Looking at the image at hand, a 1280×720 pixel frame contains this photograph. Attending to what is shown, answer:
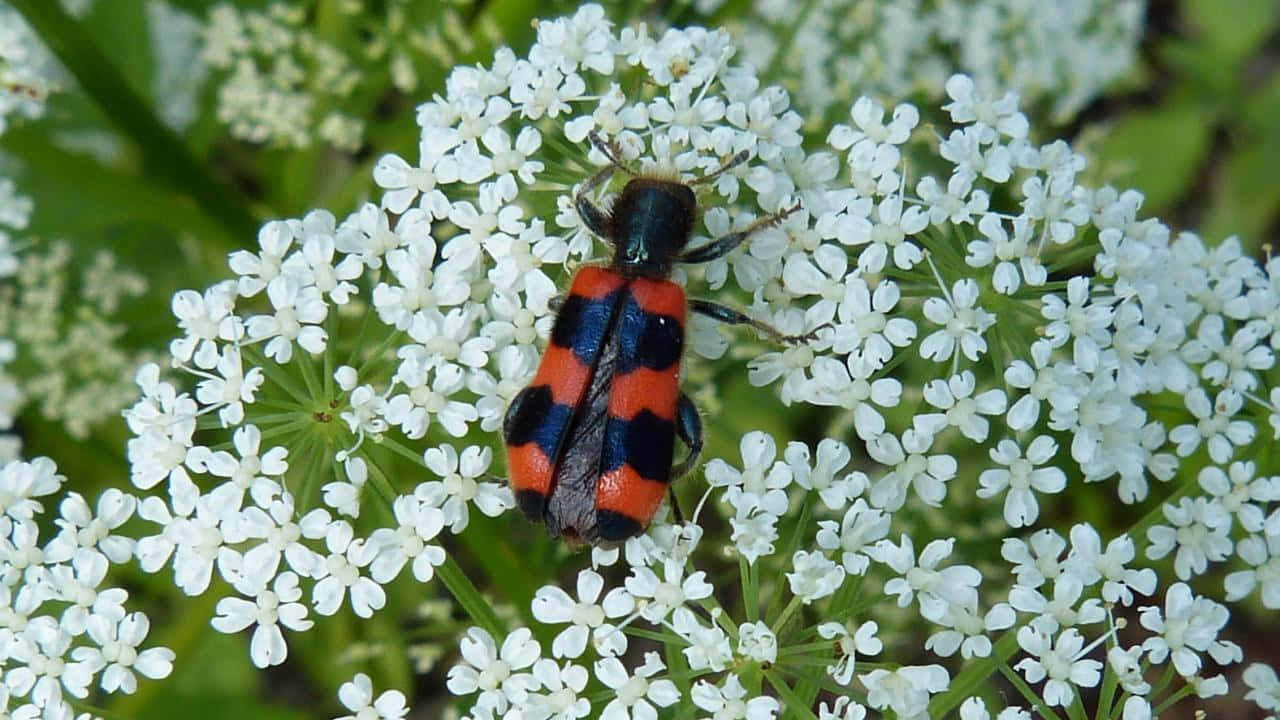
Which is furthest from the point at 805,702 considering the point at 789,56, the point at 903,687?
the point at 789,56

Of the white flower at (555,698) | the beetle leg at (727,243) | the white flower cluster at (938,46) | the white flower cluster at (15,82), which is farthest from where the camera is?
the white flower cluster at (938,46)

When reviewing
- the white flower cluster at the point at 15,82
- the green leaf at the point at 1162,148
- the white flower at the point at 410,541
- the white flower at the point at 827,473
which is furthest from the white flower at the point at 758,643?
the green leaf at the point at 1162,148

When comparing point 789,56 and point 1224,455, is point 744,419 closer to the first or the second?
point 789,56

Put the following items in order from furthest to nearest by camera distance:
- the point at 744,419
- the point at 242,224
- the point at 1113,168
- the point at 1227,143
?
the point at 1227,143 → the point at 744,419 → the point at 242,224 → the point at 1113,168

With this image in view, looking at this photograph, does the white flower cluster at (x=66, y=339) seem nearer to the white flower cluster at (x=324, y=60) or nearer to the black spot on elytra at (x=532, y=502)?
the white flower cluster at (x=324, y=60)

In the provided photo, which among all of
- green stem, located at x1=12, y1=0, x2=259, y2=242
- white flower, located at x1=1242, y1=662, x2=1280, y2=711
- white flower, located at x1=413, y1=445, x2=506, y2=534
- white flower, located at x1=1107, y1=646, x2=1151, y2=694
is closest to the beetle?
white flower, located at x1=413, y1=445, x2=506, y2=534
